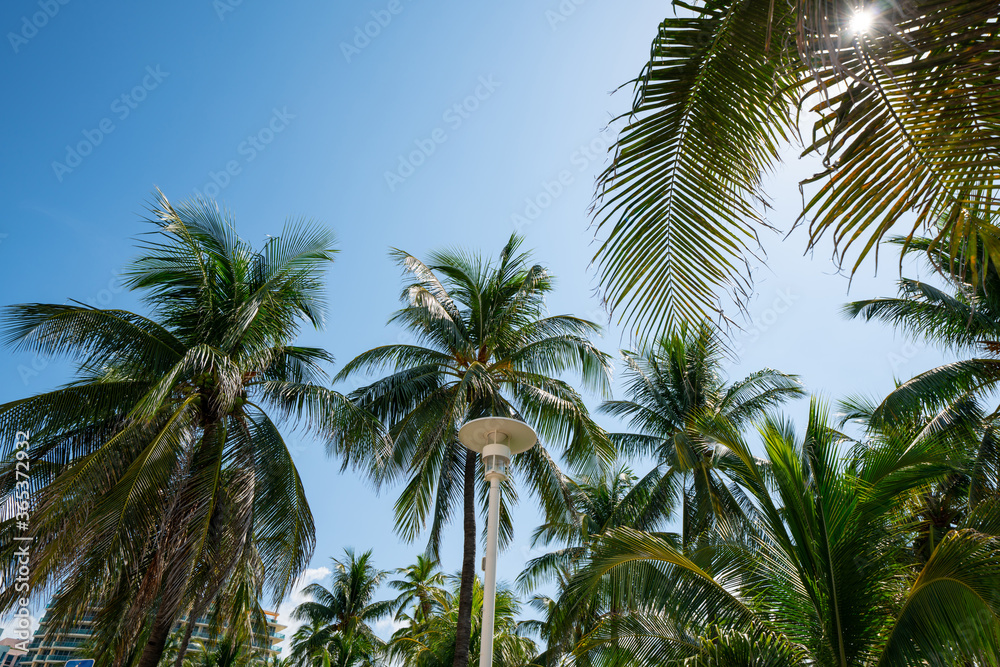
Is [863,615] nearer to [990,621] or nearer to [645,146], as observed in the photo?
[990,621]

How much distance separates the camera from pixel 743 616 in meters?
7.19

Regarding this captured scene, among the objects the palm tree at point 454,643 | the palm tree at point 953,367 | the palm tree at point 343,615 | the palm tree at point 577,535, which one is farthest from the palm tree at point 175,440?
the palm tree at point 343,615

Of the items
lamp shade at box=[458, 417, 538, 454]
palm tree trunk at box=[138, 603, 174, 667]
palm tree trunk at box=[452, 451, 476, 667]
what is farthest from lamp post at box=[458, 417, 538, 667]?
palm tree trunk at box=[452, 451, 476, 667]

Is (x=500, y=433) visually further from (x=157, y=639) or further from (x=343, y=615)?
(x=343, y=615)

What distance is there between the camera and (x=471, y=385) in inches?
542

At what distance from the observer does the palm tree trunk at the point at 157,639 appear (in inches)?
380

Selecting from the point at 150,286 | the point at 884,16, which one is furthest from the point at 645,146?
the point at 150,286

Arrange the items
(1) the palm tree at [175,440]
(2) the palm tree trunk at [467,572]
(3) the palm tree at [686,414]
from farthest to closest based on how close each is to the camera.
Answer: (3) the palm tree at [686,414] < (2) the palm tree trunk at [467,572] < (1) the palm tree at [175,440]

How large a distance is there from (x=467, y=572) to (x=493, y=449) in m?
8.44

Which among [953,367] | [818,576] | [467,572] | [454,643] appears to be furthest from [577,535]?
[818,576]

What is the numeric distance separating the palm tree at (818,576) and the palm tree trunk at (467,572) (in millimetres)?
5768

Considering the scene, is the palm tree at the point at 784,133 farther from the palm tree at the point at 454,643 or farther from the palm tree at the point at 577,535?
the palm tree at the point at 454,643

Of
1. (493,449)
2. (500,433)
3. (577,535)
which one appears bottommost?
(493,449)

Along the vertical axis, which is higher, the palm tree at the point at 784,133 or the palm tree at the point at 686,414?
the palm tree at the point at 686,414
